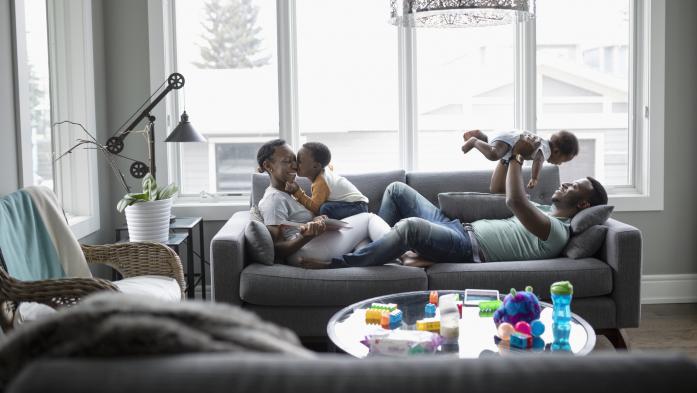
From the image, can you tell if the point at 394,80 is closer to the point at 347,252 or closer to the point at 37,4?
the point at 347,252

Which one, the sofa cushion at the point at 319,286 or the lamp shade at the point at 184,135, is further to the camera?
the lamp shade at the point at 184,135

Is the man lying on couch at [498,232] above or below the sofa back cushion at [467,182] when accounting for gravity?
below

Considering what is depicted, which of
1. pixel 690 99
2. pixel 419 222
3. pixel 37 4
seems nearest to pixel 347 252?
pixel 419 222

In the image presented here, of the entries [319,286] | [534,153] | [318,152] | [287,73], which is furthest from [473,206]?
[287,73]

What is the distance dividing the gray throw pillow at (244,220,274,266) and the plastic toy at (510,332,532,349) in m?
1.43

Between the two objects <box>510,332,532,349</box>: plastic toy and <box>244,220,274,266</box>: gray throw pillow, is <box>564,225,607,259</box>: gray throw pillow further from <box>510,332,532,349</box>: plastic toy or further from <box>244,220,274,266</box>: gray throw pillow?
<box>244,220,274,266</box>: gray throw pillow

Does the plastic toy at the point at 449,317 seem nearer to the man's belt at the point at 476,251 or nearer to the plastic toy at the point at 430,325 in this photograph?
the plastic toy at the point at 430,325

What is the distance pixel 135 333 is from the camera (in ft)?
2.91

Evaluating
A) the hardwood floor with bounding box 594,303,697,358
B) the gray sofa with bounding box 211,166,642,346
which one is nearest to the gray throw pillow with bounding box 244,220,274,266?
the gray sofa with bounding box 211,166,642,346

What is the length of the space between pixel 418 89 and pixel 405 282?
1.66m

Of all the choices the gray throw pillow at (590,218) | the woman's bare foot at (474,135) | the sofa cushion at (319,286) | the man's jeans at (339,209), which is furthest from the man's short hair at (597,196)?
the man's jeans at (339,209)

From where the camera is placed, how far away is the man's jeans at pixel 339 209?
3902 millimetres

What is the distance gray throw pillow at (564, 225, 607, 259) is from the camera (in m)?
3.64

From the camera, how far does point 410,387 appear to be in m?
0.83
